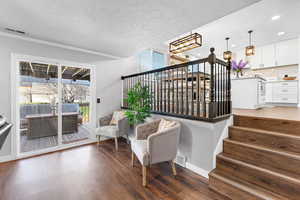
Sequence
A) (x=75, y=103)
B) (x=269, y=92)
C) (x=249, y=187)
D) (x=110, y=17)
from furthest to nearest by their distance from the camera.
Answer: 1. (x=269, y=92)
2. (x=75, y=103)
3. (x=110, y=17)
4. (x=249, y=187)

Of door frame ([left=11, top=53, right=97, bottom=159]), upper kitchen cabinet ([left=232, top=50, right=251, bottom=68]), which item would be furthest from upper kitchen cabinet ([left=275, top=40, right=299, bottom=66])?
door frame ([left=11, top=53, right=97, bottom=159])

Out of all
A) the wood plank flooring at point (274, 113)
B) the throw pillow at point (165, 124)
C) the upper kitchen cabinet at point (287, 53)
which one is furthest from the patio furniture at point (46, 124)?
the upper kitchen cabinet at point (287, 53)

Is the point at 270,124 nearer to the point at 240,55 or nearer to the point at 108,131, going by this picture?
the point at 108,131

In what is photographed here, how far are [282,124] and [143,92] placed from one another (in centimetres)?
242

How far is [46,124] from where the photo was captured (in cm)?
308

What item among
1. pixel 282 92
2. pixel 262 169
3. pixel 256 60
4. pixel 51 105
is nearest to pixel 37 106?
pixel 51 105

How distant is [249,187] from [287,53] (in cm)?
582

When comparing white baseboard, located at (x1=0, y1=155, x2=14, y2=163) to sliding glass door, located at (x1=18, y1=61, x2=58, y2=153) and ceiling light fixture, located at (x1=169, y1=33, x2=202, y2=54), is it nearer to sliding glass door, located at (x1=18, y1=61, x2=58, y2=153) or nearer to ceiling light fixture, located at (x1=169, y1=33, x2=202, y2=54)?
sliding glass door, located at (x1=18, y1=61, x2=58, y2=153)

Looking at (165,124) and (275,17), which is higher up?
(275,17)

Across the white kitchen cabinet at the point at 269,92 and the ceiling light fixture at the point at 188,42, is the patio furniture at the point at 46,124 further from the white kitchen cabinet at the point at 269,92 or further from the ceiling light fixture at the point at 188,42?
the white kitchen cabinet at the point at 269,92

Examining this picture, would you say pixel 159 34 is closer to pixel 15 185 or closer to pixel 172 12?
pixel 172 12

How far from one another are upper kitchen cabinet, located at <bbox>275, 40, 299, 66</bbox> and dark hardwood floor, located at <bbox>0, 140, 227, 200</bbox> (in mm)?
5803

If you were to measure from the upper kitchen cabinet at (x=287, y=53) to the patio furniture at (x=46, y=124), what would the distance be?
753 centimetres

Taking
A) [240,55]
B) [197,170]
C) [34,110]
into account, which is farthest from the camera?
[240,55]
